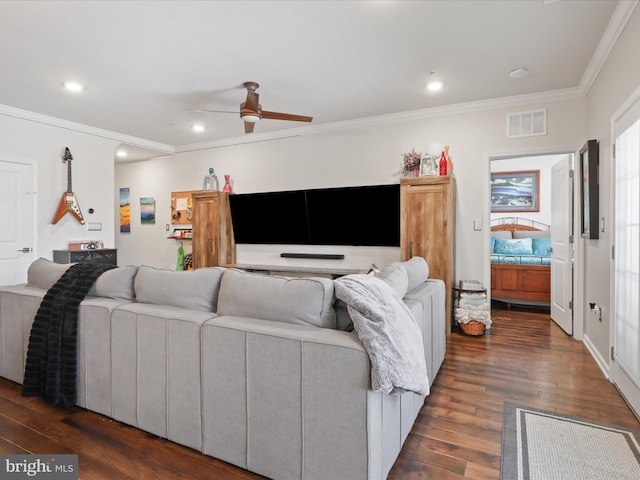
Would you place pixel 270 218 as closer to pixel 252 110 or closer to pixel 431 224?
pixel 252 110

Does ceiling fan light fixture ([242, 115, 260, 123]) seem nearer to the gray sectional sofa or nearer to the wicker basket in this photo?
the gray sectional sofa

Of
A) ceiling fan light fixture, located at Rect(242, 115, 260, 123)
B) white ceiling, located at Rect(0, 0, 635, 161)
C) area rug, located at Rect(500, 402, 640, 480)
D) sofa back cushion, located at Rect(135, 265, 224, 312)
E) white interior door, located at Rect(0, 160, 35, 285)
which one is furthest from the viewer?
white interior door, located at Rect(0, 160, 35, 285)

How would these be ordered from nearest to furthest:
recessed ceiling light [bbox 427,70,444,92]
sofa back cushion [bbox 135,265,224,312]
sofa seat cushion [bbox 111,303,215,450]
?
sofa seat cushion [bbox 111,303,215,450] → sofa back cushion [bbox 135,265,224,312] → recessed ceiling light [bbox 427,70,444,92]

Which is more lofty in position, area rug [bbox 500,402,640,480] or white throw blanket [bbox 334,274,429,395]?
white throw blanket [bbox 334,274,429,395]

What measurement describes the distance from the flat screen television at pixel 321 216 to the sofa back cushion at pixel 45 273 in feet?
10.00

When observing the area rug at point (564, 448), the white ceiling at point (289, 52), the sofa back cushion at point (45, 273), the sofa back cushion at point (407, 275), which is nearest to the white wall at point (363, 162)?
the white ceiling at point (289, 52)

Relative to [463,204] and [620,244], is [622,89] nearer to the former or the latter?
[620,244]

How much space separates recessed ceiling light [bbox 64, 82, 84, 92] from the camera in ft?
12.0

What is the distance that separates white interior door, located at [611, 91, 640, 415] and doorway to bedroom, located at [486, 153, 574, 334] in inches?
57.4

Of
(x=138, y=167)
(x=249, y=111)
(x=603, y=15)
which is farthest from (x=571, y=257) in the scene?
(x=138, y=167)

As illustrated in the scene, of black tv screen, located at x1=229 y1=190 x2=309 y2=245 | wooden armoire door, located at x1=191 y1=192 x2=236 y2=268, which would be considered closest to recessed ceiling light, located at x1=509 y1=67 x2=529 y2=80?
black tv screen, located at x1=229 y1=190 x2=309 y2=245

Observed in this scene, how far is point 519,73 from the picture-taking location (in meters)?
3.43

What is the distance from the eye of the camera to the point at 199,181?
20.3 ft

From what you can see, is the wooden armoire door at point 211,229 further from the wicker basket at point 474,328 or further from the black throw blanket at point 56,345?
the wicker basket at point 474,328
